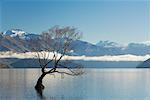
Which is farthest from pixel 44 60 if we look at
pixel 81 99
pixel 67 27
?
pixel 81 99

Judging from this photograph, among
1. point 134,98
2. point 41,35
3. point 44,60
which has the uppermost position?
point 41,35

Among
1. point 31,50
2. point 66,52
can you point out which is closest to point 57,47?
point 66,52

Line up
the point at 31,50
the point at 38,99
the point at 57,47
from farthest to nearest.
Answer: the point at 31,50 < the point at 57,47 < the point at 38,99

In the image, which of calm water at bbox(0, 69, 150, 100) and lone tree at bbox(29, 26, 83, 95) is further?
lone tree at bbox(29, 26, 83, 95)

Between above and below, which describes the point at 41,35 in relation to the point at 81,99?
above

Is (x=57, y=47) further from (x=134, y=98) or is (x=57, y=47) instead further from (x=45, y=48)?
(x=134, y=98)

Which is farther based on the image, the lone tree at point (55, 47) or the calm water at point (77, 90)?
the lone tree at point (55, 47)

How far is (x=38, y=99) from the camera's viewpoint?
1598 cm

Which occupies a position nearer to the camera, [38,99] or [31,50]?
[38,99]

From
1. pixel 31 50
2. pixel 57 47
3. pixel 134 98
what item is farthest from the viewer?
pixel 31 50

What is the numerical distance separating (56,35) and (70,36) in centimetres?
75

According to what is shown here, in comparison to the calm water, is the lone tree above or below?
above

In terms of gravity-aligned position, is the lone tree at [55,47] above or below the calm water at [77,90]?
above

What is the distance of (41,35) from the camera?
22.1 m
